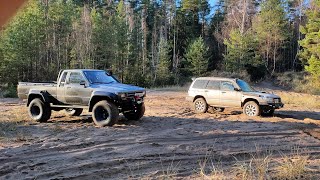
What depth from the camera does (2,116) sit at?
14352 millimetres

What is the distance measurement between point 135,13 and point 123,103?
51198 mm

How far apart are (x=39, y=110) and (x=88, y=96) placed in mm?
2131

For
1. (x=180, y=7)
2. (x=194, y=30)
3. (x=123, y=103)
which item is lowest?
(x=123, y=103)

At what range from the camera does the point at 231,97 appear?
1647 cm

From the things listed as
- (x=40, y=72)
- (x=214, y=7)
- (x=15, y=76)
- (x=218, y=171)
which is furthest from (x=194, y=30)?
(x=218, y=171)

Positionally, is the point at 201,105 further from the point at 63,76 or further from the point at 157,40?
the point at 157,40

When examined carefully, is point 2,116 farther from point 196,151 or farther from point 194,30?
point 194,30

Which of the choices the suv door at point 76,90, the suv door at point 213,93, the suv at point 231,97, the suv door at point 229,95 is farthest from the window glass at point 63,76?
the suv door at point 229,95

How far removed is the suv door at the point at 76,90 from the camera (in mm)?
12492

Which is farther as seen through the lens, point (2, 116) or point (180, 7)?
point (180, 7)

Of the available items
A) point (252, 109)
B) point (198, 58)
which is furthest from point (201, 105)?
point (198, 58)

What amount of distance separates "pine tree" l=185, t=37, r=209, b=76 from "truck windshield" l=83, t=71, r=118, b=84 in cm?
3936

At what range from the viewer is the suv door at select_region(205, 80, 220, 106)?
16891mm

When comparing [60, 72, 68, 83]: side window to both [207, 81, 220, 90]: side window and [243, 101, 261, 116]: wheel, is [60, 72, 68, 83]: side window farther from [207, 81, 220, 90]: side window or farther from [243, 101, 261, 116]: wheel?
[243, 101, 261, 116]: wheel
